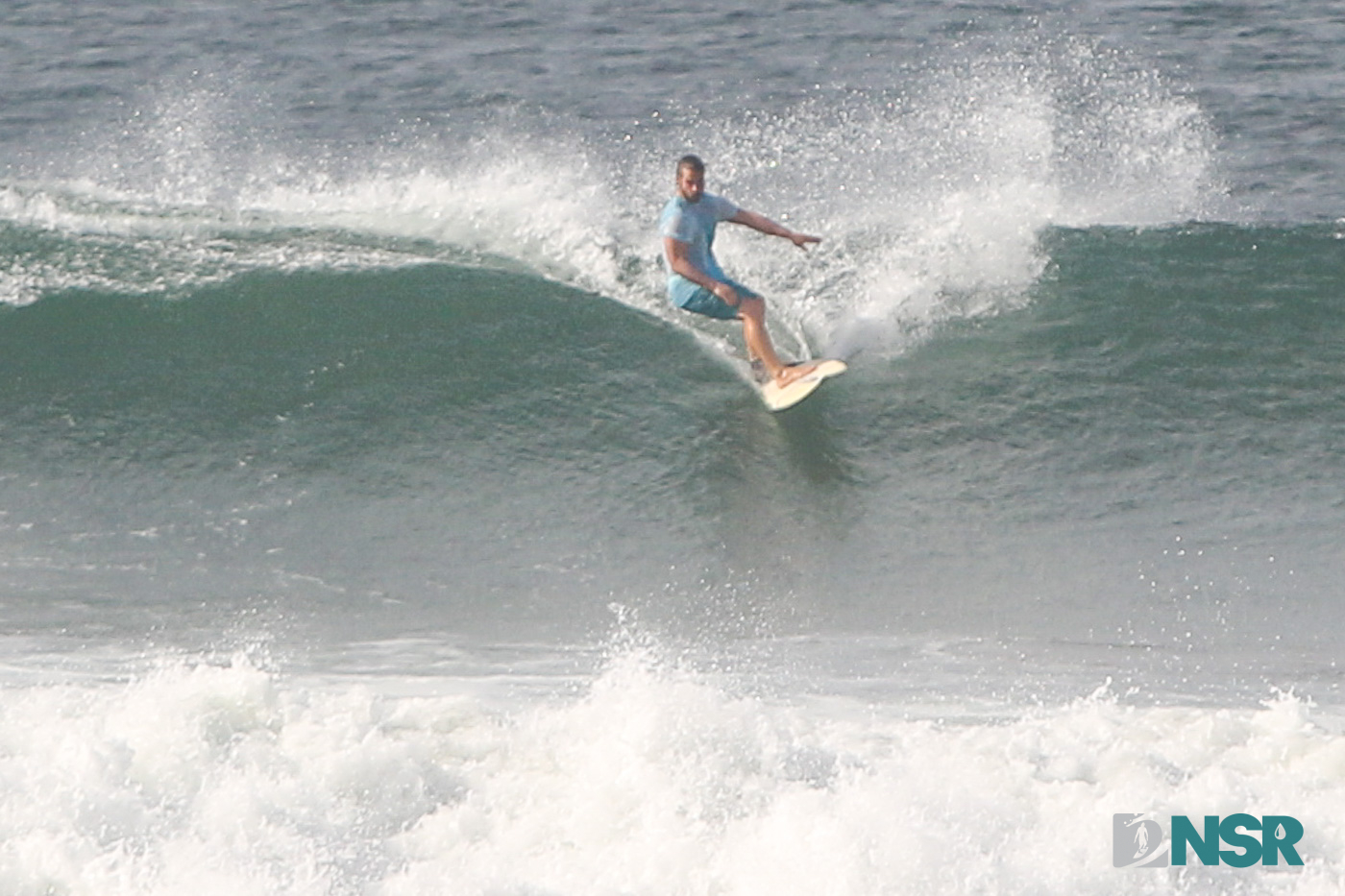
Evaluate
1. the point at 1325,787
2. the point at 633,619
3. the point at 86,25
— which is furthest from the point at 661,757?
the point at 86,25

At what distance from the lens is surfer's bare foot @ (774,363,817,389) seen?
11179 mm

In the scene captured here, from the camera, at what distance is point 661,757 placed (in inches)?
322

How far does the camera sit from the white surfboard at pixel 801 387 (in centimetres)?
1106

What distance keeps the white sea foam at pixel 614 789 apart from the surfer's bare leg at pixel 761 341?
2.85 meters

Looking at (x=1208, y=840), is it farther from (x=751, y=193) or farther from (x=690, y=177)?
(x=751, y=193)

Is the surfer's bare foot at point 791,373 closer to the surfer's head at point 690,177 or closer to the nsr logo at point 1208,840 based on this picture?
the surfer's head at point 690,177

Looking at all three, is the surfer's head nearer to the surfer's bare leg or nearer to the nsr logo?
the surfer's bare leg

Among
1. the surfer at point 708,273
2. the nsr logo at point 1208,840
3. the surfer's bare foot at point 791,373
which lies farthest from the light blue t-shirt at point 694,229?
the nsr logo at point 1208,840

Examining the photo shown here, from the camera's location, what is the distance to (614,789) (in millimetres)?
8031

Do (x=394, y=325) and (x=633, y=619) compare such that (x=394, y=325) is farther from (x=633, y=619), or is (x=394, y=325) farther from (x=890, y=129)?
(x=890, y=129)

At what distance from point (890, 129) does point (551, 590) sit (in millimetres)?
7601

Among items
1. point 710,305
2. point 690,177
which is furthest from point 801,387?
point 690,177

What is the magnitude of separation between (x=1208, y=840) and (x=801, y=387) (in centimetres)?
418

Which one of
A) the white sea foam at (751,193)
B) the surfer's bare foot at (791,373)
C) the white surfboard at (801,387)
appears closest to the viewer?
the white surfboard at (801,387)
